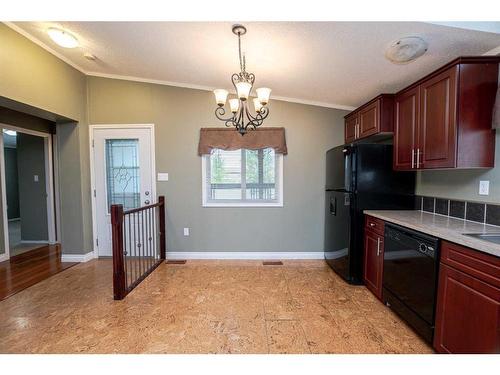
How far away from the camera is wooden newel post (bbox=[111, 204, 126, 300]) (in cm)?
246

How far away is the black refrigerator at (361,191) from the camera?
8.79ft

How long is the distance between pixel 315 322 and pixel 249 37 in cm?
259

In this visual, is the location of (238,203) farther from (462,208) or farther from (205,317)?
(462,208)

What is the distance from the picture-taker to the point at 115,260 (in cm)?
249

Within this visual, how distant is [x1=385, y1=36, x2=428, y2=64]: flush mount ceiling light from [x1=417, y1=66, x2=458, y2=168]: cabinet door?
0.26 meters

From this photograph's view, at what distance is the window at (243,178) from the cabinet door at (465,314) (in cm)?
229

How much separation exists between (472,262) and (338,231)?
1635 mm

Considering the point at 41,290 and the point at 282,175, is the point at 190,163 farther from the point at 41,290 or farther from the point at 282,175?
the point at 41,290

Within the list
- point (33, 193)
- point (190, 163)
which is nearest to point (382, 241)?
point (190, 163)

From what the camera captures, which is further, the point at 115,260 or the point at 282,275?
the point at 282,275

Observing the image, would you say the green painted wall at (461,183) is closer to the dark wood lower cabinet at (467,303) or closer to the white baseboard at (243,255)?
the dark wood lower cabinet at (467,303)

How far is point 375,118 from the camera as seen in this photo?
2730 mm

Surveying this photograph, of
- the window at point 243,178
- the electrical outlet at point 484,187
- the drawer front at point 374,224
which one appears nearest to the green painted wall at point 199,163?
the window at point 243,178

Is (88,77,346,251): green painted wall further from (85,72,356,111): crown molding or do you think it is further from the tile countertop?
the tile countertop
